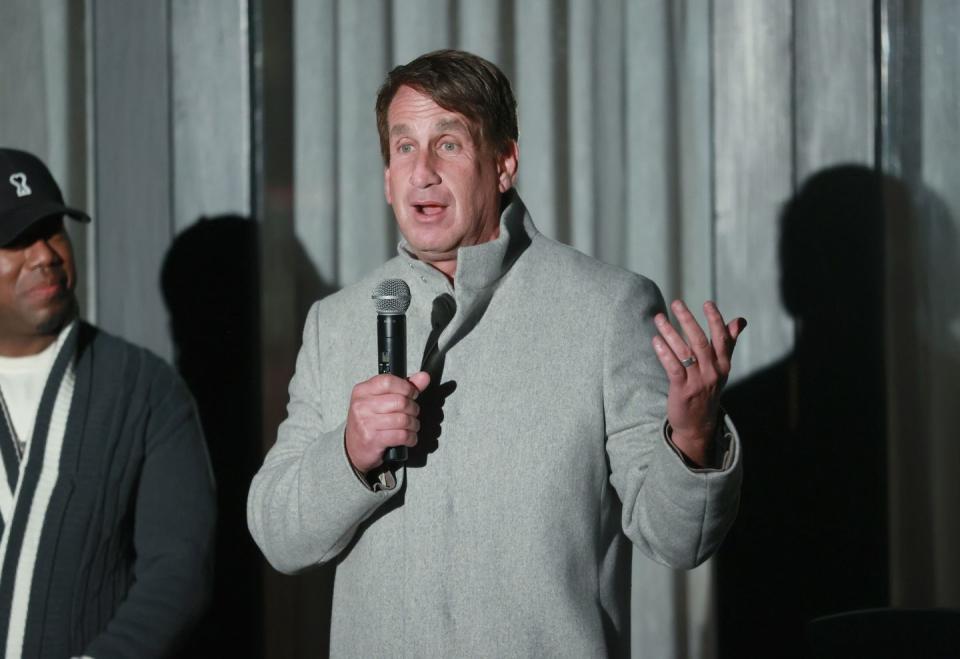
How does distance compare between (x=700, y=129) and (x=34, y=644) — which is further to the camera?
(x=700, y=129)

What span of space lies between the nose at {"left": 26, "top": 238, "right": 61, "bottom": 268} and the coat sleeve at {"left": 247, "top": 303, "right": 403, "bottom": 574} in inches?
19.6

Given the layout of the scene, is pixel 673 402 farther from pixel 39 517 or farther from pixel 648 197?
pixel 648 197

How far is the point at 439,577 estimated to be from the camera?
66.8 inches

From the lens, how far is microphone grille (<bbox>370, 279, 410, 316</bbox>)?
158cm

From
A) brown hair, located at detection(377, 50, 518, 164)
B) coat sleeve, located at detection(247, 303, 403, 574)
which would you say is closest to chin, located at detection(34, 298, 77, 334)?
coat sleeve, located at detection(247, 303, 403, 574)

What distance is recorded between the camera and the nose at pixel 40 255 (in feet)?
6.40

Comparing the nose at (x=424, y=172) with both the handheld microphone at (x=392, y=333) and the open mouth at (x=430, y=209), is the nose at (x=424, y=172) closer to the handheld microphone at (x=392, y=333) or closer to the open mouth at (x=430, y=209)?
the open mouth at (x=430, y=209)

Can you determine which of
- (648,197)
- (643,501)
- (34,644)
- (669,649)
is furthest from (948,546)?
(34,644)

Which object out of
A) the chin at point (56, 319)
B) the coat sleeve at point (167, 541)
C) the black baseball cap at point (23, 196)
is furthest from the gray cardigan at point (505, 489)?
the black baseball cap at point (23, 196)

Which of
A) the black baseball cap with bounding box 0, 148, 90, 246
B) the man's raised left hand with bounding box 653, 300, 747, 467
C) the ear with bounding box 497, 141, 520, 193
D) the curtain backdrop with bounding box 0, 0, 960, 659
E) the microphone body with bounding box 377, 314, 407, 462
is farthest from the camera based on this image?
the curtain backdrop with bounding box 0, 0, 960, 659

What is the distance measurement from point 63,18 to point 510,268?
188cm

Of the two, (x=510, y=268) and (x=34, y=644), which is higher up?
(x=510, y=268)

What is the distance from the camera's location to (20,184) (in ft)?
6.53

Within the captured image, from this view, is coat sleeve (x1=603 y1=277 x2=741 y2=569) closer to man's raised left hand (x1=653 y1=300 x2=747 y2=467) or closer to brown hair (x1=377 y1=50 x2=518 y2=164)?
man's raised left hand (x1=653 y1=300 x2=747 y2=467)
